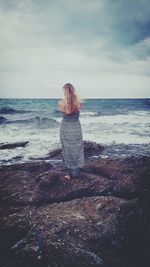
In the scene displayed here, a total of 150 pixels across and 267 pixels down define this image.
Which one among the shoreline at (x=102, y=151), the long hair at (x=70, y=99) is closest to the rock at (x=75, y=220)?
the long hair at (x=70, y=99)

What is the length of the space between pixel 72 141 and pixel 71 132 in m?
0.19

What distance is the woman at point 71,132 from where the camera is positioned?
486 centimetres

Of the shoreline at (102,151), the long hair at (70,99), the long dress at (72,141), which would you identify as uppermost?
the long hair at (70,99)

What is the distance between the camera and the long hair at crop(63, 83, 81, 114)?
4.82m

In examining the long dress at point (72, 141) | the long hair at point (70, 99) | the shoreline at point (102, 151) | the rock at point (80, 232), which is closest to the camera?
the rock at point (80, 232)

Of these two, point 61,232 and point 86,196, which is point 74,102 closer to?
point 86,196

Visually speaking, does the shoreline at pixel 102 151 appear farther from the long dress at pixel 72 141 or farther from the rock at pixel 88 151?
the long dress at pixel 72 141

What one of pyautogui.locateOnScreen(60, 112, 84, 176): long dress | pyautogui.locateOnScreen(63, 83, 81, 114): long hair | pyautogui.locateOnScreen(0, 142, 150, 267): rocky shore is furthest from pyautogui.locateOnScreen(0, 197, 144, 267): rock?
pyautogui.locateOnScreen(63, 83, 81, 114): long hair

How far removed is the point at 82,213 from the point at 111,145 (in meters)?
6.31

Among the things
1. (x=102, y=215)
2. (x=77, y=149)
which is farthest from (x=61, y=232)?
(x=77, y=149)

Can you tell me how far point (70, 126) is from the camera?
5.00m

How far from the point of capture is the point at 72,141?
5020 millimetres

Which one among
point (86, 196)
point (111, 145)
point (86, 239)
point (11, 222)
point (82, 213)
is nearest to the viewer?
point (86, 239)

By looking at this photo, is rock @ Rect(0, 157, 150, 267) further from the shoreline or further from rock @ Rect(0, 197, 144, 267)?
the shoreline
